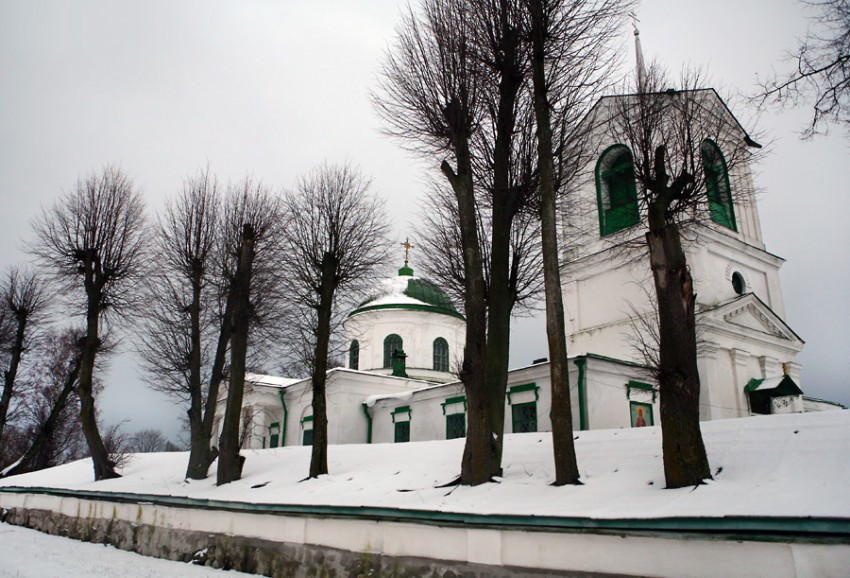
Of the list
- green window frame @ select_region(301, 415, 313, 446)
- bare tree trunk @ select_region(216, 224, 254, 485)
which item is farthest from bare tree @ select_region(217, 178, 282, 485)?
green window frame @ select_region(301, 415, 313, 446)

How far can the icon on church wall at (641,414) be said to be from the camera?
1875 cm

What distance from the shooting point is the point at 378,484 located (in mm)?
10711

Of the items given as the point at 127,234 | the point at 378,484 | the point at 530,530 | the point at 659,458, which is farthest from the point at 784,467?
the point at 127,234

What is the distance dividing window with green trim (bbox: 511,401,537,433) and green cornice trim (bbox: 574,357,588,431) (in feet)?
5.50

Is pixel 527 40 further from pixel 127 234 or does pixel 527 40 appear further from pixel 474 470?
pixel 127 234

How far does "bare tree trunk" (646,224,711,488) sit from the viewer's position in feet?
23.0

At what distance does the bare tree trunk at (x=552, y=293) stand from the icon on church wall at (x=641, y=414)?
10.7 metres

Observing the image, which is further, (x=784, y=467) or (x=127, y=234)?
(x=127, y=234)

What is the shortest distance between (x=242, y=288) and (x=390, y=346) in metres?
16.1

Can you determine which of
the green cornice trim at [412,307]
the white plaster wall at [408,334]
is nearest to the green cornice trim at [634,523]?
the white plaster wall at [408,334]

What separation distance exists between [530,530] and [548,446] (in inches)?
190

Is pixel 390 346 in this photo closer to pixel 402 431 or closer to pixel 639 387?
pixel 402 431

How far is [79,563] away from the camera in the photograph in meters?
10.6

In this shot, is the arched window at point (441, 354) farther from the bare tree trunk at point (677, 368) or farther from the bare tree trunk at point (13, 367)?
the bare tree trunk at point (677, 368)
